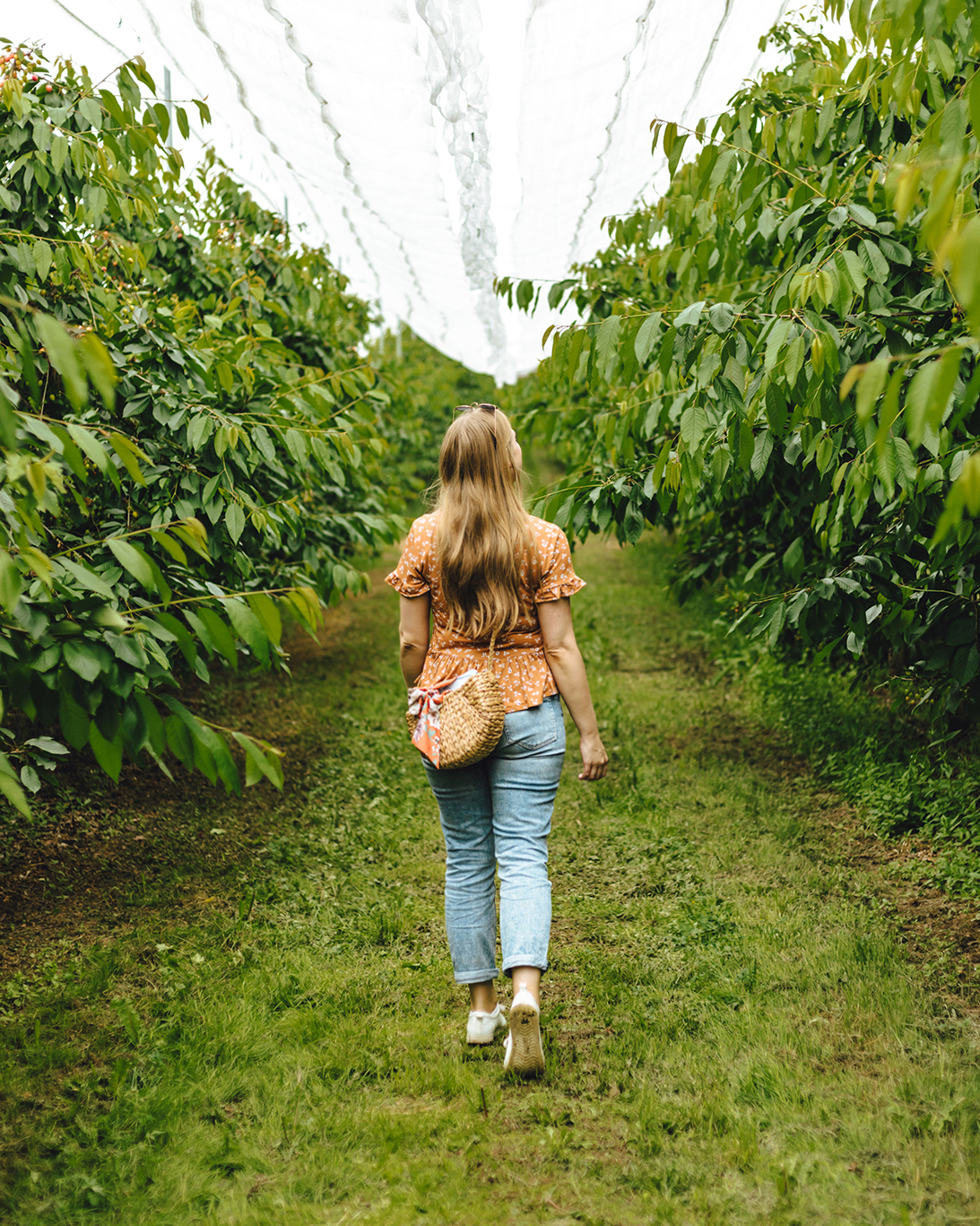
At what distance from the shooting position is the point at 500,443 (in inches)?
98.3

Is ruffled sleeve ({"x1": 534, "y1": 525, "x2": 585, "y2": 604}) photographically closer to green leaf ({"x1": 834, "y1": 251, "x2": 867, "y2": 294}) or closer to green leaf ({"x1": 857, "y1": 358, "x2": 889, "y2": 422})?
green leaf ({"x1": 834, "y1": 251, "x2": 867, "y2": 294})

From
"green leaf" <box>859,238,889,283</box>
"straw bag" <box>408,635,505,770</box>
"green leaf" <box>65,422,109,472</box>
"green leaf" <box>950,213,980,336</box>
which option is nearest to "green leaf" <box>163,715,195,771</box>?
"green leaf" <box>65,422,109,472</box>

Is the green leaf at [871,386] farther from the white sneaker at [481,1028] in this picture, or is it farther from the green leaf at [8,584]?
the white sneaker at [481,1028]

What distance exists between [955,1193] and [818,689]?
3782 millimetres

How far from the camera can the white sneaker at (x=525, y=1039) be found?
2.27 m

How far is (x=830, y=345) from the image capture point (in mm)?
2012

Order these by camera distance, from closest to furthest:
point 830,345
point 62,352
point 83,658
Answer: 1. point 62,352
2. point 83,658
3. point 830,345

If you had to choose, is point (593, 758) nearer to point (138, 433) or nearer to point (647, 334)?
point (647, 334)

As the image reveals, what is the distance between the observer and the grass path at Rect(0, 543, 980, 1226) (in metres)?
1.96

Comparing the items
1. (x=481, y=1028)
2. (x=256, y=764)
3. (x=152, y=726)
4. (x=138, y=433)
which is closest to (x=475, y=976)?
(x=481, y=1028)

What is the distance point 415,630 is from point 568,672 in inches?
17.5

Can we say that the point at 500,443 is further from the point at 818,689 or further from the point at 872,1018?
the point at 818,689

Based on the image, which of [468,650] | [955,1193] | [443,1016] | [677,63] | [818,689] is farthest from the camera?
[818,689]

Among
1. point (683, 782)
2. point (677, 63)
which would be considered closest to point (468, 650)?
point (683, 782)
